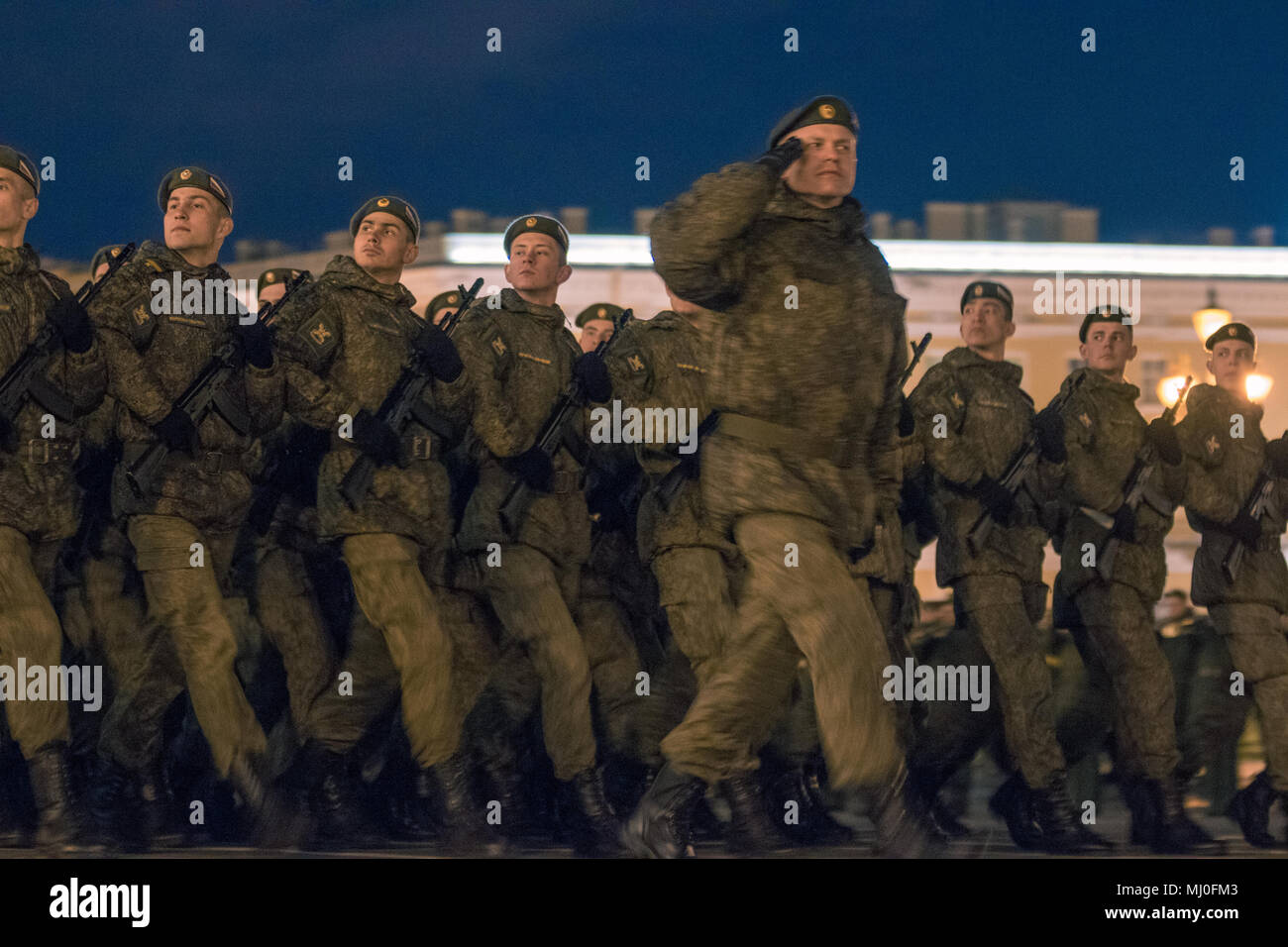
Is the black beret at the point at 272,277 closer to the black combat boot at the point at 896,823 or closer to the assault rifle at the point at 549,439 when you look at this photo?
the assault rifle at the point at 549,439

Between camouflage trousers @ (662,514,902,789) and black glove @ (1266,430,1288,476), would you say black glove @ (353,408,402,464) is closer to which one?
camouflage trousers @ (662,514,902,789)

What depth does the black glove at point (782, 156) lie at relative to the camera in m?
5.83

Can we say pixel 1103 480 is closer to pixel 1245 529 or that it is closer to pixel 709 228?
pixel 1245 529

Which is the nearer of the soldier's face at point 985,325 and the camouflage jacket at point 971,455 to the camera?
the camouflage jacket at point 971,455

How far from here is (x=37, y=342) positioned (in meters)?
7.03

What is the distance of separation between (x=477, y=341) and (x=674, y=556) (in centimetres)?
104

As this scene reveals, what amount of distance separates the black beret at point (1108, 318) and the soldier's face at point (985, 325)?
1.09ft

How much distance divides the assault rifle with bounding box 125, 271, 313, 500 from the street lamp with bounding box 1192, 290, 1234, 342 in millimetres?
3656

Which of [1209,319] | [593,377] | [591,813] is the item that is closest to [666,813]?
[591,813]

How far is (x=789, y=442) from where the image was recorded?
5.95 m

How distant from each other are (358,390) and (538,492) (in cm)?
74

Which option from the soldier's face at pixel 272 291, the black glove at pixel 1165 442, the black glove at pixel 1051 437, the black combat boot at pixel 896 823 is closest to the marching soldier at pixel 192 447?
the soldier's face at pixel 272 291

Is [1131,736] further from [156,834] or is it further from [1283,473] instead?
[156,834]
